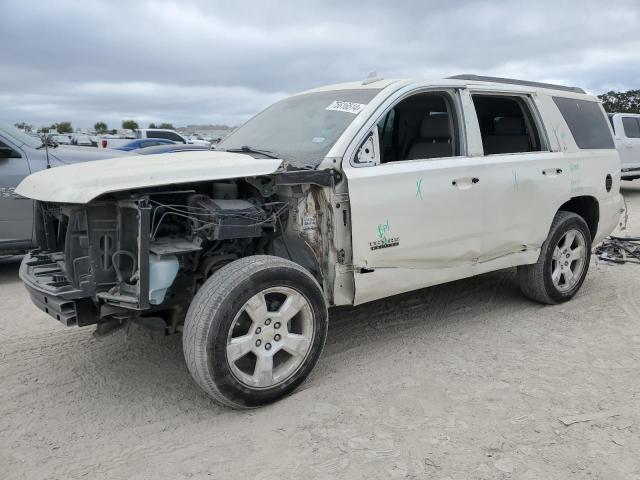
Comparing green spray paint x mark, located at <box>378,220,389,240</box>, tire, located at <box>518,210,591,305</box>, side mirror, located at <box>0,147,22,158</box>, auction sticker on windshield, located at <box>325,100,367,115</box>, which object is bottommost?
tire, located at <box>518,210,591,305</box>

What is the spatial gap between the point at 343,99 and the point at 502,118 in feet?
6.49

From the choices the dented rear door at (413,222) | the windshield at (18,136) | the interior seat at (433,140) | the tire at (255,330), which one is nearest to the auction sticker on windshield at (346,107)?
the dented rear door at (413,222)

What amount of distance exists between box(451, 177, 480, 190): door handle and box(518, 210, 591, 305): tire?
1.19 meters

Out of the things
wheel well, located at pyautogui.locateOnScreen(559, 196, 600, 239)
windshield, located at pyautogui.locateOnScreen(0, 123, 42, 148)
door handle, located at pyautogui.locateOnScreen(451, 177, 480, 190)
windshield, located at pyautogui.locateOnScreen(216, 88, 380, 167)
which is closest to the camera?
windshield, located at pyautogui.locateOnScreen(216, 88, 380, 167)

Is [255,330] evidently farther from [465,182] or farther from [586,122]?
[586,122]

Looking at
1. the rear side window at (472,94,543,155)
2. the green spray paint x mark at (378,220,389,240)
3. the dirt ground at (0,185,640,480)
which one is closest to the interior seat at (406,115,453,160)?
the rear side window at (472,94,543,155)

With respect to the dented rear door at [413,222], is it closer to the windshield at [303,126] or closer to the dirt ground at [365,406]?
the windshield at [303,126]

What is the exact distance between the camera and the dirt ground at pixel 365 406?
2785 millimetres

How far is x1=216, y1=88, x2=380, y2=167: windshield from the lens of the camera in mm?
3836

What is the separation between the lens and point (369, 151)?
373 centimetres

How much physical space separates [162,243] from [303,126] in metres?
1.48

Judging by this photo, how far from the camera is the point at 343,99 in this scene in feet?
13.7

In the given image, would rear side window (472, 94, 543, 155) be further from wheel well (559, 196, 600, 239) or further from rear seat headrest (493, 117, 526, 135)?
wheel well (559, 196, 600, 239)

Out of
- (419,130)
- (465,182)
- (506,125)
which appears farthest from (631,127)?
(465,182)
